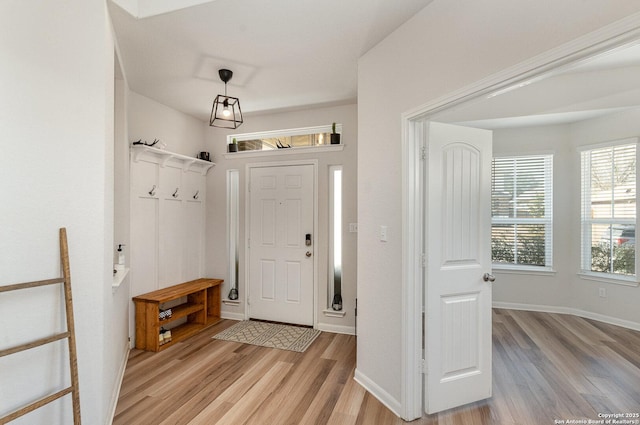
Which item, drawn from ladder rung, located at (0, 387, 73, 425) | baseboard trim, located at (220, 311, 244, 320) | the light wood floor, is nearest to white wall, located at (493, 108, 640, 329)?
the light wood floor

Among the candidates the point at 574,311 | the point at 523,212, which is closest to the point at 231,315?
the point at 523,212

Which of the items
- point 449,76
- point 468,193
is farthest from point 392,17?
point 468,193

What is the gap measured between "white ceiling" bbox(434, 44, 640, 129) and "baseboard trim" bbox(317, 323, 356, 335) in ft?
8.15

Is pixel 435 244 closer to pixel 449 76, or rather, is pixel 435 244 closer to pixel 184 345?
pixel 449 76

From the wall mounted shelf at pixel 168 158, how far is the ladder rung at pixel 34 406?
229cm

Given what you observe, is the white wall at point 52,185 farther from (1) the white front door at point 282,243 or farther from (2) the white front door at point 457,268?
(1) the white front door at point 282,243

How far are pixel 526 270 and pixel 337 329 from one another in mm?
2921

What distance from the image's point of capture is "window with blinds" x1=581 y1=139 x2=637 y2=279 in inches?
154

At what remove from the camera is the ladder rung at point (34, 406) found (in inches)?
54.4

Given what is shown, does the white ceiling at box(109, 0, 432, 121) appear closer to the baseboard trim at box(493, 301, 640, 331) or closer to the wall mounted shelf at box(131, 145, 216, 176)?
the wall mounted shelf at box(131, 145, 216, 176)

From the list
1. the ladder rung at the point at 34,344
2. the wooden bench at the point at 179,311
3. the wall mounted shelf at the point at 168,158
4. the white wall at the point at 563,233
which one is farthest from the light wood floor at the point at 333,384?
→ the wall mounted shelf at the point at 168,158

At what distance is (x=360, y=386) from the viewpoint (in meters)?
2.57

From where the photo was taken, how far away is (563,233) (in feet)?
14.6

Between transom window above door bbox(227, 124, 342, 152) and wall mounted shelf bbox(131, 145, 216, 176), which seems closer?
wall mounted shelf bbox(131, 145, 216, 176)
